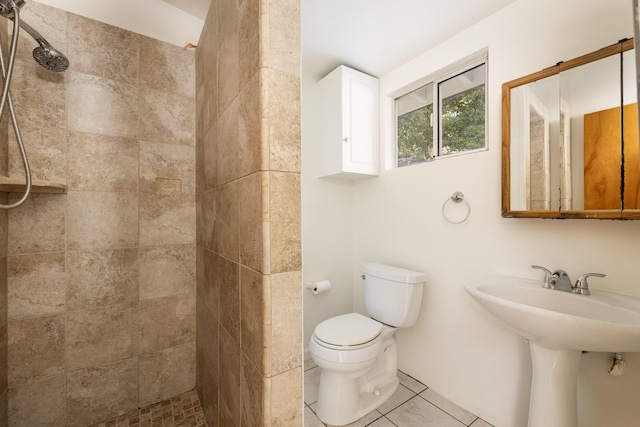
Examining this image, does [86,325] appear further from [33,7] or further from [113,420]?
[33,7]

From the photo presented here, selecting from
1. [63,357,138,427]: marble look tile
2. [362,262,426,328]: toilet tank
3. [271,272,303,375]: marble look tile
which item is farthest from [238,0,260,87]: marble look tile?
[63,357,138,427]: marble look tile

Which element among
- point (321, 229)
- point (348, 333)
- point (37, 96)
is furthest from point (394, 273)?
point (37, 96)

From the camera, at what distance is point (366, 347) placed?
1408mm

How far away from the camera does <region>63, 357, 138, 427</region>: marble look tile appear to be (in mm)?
1319

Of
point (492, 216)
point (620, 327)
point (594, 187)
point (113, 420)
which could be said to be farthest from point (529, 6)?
point (113, 420)

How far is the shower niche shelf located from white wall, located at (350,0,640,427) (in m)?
1.94

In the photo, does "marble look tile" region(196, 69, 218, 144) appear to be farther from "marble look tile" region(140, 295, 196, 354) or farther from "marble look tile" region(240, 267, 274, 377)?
"marble look tile" region(140, 295, 196, 354)

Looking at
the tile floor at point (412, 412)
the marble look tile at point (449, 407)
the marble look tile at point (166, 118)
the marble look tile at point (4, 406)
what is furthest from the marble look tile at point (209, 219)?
the marble look tile at point (449, 407)

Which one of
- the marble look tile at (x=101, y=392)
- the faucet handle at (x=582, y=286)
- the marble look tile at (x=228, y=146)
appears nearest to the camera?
the marble look tile at (x=228, y=146)

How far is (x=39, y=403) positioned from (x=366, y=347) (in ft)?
5.43

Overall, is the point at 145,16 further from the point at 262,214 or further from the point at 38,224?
the point at 262,214

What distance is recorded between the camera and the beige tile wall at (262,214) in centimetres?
73

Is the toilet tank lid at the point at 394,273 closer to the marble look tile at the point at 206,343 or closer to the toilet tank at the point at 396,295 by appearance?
the toilet tank at the point at 396,295

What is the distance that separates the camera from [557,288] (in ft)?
3.78
